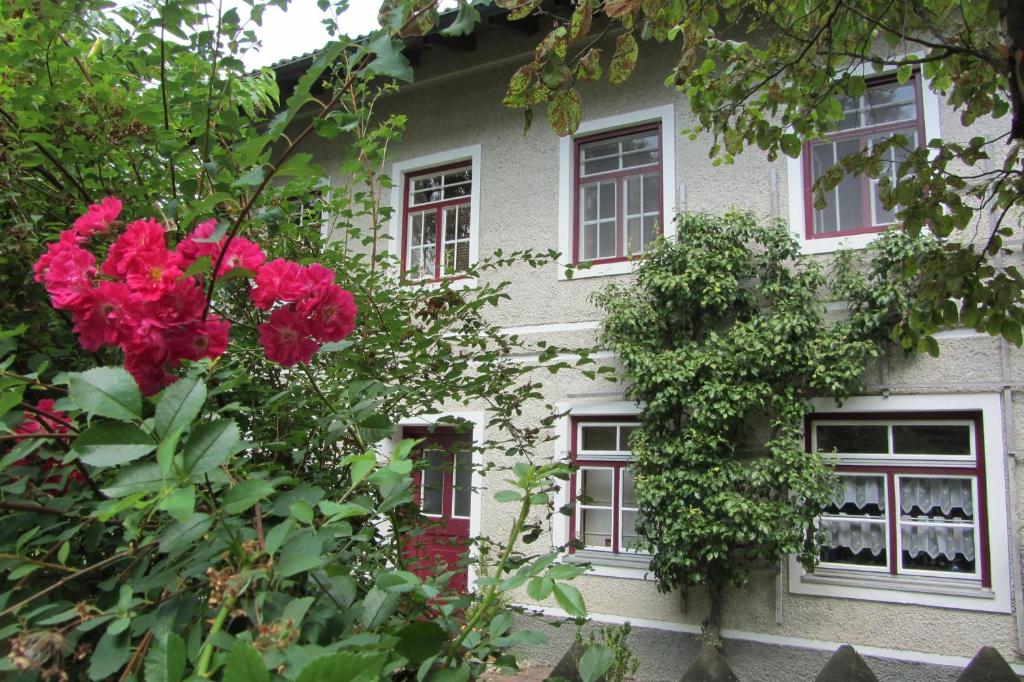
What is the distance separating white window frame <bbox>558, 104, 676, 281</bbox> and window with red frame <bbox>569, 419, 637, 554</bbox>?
56.6 inches

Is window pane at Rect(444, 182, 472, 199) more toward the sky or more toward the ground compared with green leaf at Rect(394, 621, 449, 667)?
more toward the sky

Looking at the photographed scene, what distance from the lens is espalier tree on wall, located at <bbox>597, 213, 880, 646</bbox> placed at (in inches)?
211

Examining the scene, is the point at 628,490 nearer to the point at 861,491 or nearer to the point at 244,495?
the point at 861,491

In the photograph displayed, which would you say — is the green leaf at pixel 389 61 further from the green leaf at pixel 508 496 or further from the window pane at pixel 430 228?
the window pane at pixel 430 228

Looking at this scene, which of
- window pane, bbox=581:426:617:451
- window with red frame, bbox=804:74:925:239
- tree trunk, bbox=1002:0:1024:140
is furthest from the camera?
window pane, bbox=581:426:617:451

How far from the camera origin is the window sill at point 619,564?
6145mm

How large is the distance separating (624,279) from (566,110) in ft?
14.0

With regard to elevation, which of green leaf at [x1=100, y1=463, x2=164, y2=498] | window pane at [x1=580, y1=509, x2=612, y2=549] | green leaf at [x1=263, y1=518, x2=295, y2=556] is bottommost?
window pane at [x1=580, y1=509, x2=612, y2=549]

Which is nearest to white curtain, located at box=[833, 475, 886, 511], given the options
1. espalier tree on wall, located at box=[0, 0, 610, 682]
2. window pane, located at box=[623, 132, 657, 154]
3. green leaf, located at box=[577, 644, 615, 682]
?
window pane, located at box=[623, 132, 657, 154]

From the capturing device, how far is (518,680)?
17.6 ft

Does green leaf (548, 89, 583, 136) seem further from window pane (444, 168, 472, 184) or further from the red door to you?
window pane (444, 168, 472, 184)

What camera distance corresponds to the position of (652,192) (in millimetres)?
6914

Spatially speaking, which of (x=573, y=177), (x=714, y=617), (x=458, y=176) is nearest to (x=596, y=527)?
(x=714, y=617)

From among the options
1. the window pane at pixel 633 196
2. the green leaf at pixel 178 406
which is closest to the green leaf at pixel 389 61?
the green leaf at pixel 178 406
